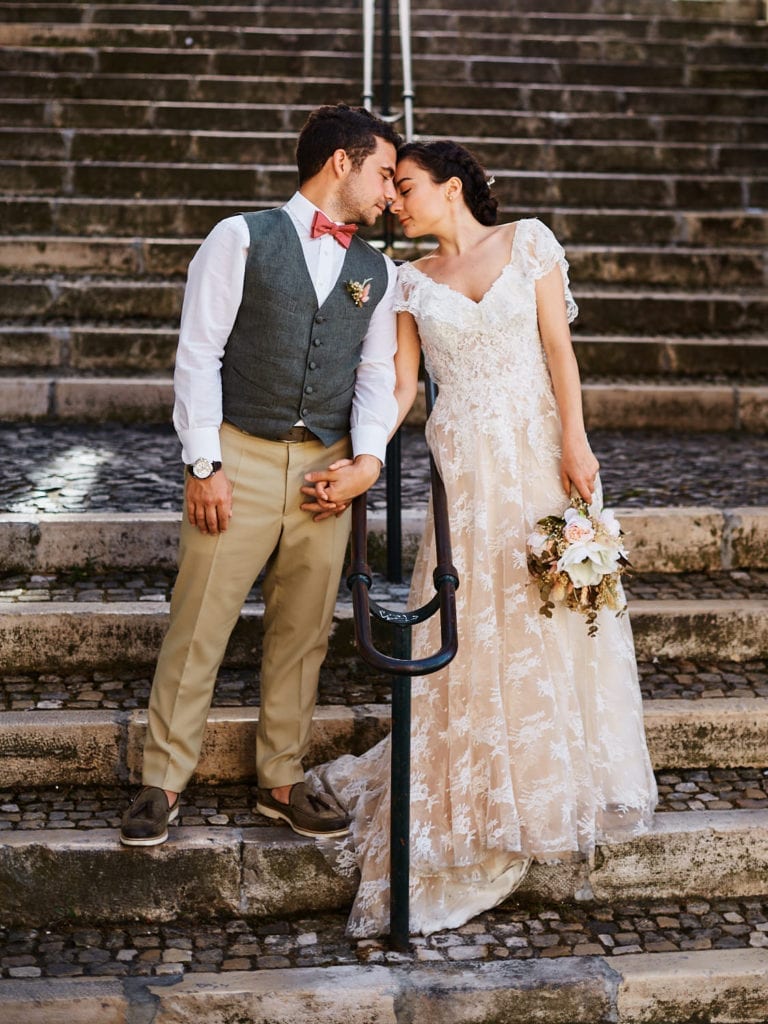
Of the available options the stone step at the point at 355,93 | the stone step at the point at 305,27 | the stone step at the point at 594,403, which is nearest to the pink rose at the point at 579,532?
the stone step at the point at 594,403

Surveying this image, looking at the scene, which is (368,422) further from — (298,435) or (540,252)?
(540,252)

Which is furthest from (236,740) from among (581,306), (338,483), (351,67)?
(351,67)

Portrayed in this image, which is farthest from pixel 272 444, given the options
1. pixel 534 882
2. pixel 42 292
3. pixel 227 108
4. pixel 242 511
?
pixel 227 108

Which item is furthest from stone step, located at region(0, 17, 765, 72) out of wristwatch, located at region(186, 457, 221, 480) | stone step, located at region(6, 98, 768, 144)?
wristwatch, located at region(186, 457, 221, 480)

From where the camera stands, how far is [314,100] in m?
7.77

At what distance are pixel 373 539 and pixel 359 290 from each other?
4.61 ft

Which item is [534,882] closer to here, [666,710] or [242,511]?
[666,710]

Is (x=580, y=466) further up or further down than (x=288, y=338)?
further down

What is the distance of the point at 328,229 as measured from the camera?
298 centimetres

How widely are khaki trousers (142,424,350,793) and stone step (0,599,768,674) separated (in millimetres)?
596

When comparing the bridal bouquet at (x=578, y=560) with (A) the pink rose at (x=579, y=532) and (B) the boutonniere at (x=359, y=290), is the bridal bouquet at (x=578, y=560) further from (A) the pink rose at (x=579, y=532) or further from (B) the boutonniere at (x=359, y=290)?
(B) the boutonniere at (x=359, y=290)

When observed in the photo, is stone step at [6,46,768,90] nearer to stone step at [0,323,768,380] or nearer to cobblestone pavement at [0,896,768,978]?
stone step at [0,323,768,380]

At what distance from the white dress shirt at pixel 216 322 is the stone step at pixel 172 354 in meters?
2.79

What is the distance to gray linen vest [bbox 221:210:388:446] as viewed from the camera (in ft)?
9.58
